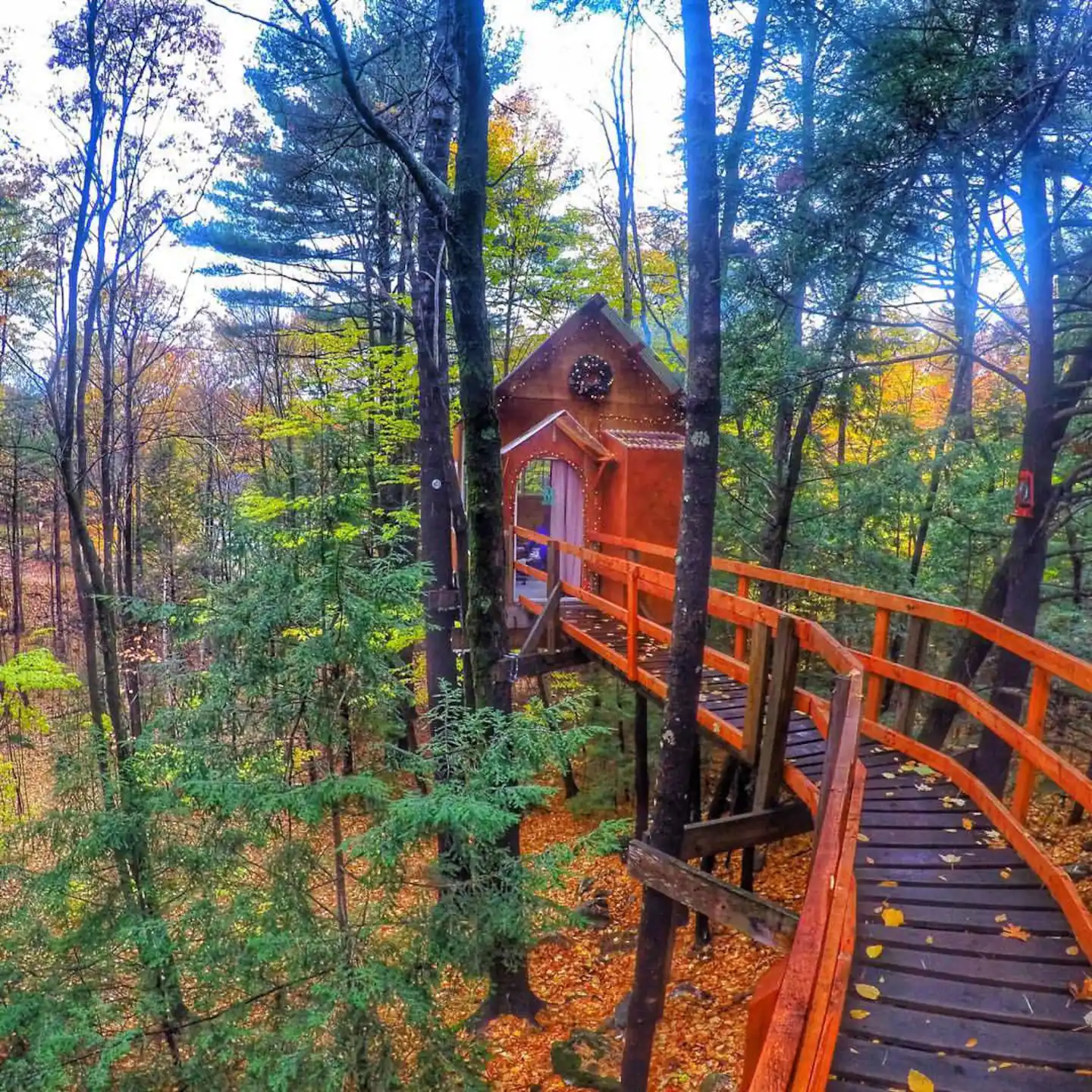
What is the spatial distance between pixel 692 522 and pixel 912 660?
218cm

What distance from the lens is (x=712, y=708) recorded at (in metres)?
6.10

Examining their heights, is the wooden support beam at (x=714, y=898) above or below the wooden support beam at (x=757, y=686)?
below

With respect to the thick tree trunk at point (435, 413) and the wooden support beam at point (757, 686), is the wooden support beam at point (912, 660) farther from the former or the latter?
the thick tree trunk at point (435, 413)

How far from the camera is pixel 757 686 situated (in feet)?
16.1

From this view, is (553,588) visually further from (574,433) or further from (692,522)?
(692,522)

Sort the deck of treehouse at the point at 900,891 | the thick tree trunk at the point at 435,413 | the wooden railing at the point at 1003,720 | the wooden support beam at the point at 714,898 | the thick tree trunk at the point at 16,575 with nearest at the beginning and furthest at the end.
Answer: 1. the deck of treehouse at the point at 900,891
2. the wooden railing at the point at 1003,720
3. the wooden support beam at the point at 714,898
4. the thick tree trunk at the point at 435,413
5. the thick tree trunk at the point at 16,575

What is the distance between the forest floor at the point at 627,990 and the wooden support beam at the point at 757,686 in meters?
1.77

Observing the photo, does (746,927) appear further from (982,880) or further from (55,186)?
(55,186)

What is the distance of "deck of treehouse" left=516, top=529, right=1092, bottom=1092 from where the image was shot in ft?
7.99

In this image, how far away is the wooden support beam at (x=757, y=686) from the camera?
16.1 feet

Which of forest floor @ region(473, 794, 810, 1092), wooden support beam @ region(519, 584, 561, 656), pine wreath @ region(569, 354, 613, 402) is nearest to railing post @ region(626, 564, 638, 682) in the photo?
wooden support beam @ region(519, 584, 561, 656)

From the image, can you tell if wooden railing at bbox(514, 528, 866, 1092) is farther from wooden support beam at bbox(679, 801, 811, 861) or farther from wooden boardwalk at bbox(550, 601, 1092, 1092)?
wooden support beam at bbox(679, 801, 811, 861)

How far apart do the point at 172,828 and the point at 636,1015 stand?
12.4 feet

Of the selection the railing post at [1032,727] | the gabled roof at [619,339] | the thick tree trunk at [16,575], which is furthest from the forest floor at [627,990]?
the thick tree trunk at [16,575]
